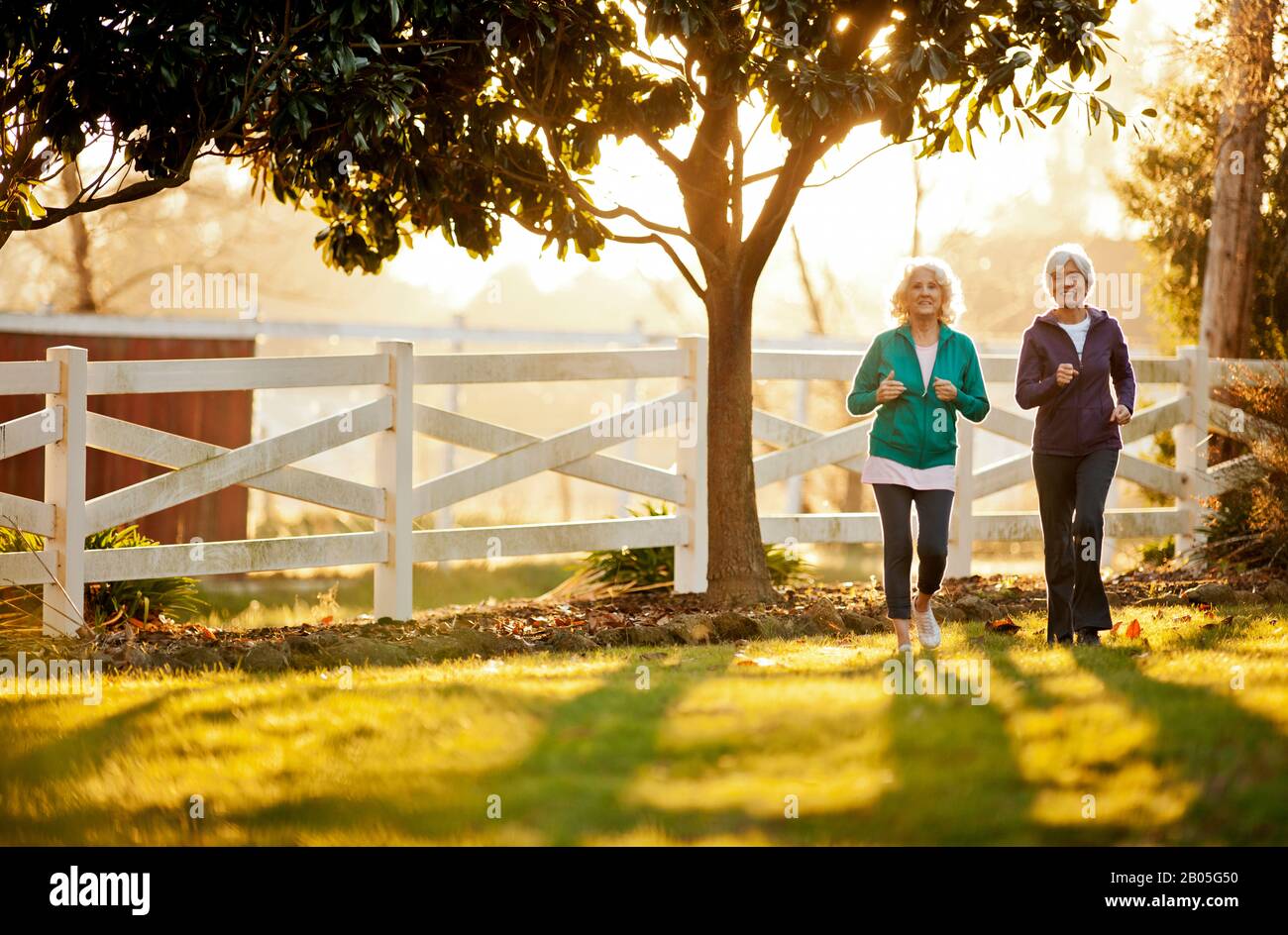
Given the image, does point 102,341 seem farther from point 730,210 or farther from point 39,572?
point 730,210

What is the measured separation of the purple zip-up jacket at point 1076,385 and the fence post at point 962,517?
4082 mm

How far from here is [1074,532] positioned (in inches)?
262

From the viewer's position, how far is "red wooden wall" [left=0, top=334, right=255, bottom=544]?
11.8 m

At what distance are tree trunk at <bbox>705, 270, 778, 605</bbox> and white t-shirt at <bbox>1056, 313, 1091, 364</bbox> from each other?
2.67m

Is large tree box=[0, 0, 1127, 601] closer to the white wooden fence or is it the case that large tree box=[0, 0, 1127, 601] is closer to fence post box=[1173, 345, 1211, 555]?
the white wooden fence

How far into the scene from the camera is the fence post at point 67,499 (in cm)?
772

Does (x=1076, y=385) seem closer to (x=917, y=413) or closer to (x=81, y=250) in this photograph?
(x=917, y=413)

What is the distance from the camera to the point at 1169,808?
4.12 m

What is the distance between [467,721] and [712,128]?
501 centimetres

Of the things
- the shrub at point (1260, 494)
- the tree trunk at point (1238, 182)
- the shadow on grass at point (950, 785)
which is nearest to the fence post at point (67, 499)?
the shadow on grass at point (950, 785)

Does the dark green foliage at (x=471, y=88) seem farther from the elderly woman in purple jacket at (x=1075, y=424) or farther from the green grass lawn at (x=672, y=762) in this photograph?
the green grass lawn at (x=672, y=762)

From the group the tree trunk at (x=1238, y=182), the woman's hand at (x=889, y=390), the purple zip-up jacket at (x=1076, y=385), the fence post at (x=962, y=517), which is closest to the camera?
the woman's hand at (x=889, y=390)

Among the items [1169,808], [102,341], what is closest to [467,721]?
[1169,808]

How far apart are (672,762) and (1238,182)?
9511mm
